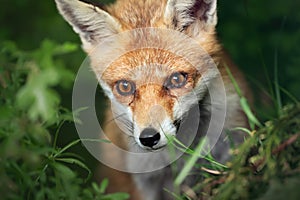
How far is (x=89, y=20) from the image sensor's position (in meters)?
3.85

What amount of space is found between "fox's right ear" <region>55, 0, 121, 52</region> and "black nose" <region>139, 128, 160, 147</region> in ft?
2.73

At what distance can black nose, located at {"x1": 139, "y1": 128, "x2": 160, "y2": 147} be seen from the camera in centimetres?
332

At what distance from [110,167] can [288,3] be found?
2.58 metres

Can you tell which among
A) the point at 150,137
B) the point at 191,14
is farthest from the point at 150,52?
the point at 150,137

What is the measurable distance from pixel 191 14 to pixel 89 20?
26.1 inches

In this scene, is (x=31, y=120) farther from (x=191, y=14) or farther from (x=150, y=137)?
(x=191, y=14)

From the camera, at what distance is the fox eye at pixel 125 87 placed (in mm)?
3696

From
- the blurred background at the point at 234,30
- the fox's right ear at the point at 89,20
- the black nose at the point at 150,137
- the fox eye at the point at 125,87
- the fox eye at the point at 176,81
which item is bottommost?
the blurred background at the point at 234,30

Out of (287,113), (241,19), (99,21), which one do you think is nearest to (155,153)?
(99,21)

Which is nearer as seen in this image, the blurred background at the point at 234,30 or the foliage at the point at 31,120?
the foliage at the point at 31,120

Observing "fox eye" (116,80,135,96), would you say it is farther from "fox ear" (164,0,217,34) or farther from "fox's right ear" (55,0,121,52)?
"fox ear" (164,0,217,34)

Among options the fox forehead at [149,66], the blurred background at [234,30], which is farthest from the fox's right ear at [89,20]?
the blurred background at [234,30]

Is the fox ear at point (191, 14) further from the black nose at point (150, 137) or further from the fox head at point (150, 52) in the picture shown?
the black nose at point (150, 137)

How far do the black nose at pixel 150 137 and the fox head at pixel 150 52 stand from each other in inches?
4.5
